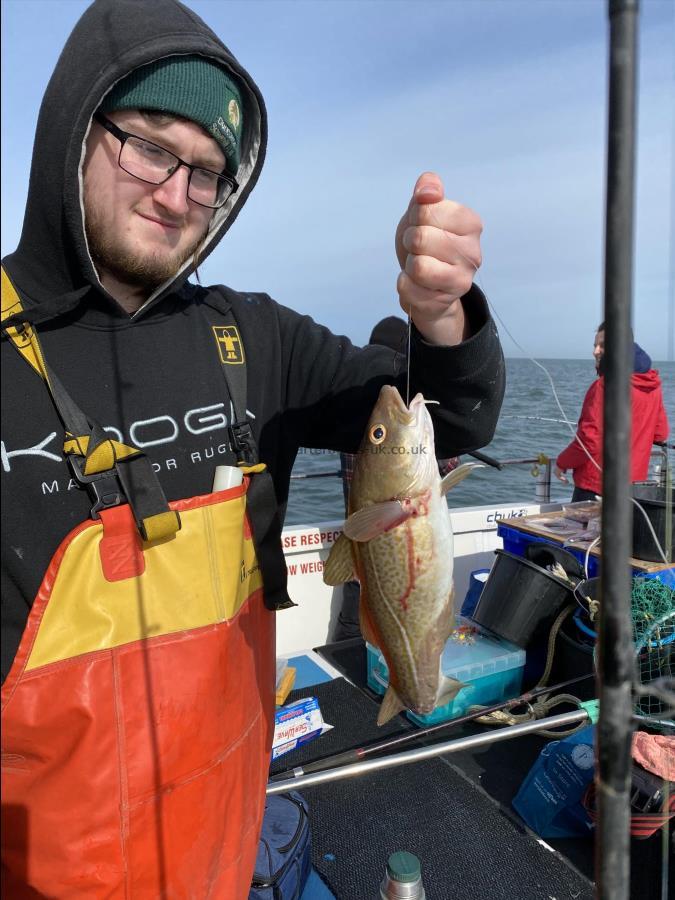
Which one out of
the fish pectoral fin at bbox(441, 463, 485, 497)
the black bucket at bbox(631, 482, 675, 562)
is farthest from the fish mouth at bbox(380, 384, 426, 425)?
the black bucket at bbox(631, 482, 675, 562)

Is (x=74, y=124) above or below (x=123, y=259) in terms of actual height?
above

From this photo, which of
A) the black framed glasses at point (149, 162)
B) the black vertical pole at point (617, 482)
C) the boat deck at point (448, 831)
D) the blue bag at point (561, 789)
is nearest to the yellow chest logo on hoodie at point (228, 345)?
the black framed glasses at point (149, 162)

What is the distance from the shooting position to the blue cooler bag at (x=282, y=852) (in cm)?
241

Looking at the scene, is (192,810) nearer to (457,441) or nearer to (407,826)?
(457,441)

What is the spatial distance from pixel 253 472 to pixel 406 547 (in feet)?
1.61

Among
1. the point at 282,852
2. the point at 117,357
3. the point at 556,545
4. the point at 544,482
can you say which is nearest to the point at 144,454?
the point at 117,357

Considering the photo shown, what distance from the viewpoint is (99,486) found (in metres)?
1.51

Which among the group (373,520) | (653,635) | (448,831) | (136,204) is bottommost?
(448,831)

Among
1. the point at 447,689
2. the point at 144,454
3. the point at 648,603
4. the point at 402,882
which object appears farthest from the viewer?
the point at 648,603

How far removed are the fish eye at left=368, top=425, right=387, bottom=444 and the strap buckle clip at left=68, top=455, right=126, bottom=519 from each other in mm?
713

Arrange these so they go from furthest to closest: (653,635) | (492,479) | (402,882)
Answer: (492,479) → (653,635) → (402,882)

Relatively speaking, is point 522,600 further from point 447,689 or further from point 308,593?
point 447,689

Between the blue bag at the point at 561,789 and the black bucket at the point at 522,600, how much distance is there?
1003mm

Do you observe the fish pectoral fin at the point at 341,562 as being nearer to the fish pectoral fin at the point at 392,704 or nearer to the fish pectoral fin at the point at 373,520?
the fish pectoral fin at the point at 373,520
